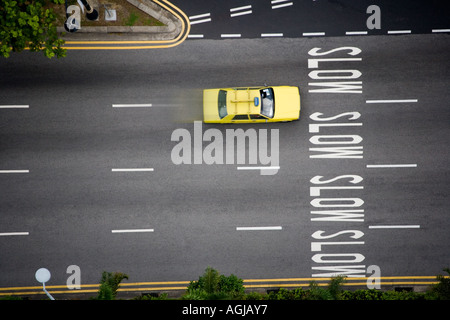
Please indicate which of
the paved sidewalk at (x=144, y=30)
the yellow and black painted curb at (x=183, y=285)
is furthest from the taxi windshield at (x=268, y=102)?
the yellow and black painted curb at (x=183, y=285)

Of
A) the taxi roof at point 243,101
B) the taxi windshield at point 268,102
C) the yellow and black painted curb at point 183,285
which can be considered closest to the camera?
the taxi roof at point 243,101

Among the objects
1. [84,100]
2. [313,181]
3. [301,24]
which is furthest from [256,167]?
[84,100]

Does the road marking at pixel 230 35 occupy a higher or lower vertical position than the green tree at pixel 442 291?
higher

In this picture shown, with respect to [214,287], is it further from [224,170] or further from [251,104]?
[251,104]

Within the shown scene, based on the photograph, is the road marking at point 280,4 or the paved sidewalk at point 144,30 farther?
the road marking at point 280,4

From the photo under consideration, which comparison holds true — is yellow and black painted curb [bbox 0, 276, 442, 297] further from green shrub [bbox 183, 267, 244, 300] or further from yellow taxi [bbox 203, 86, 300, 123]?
yellow taxi [bbox 203, 86, 300, 123]

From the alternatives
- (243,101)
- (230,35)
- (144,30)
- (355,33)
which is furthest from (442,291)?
(144,30)

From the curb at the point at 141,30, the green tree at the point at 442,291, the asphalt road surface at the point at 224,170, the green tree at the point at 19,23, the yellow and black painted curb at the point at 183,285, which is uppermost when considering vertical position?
the curb at the point at 141,30

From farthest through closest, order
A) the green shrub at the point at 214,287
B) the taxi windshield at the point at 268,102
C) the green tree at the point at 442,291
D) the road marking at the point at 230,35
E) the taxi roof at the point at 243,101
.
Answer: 1. the road marking at the point at 230,35
2. the taxi windshield at the point at 268,102
3. the taxi roof at the point at 243,101
4. the green tree at the point at 442,291
5. the green shrub at the point at 214,287

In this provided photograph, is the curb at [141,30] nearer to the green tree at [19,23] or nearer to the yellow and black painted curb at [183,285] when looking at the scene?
the green tree at [19,23]
